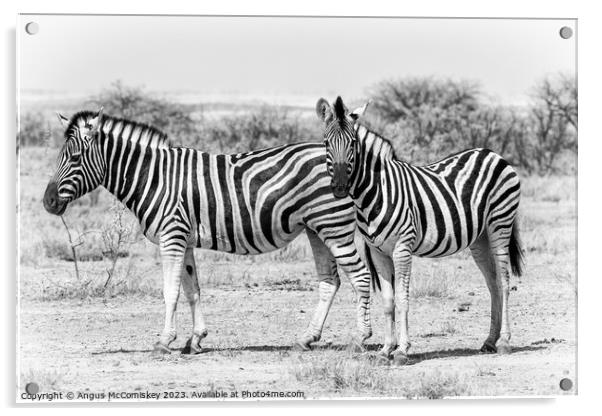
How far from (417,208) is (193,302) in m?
2.33

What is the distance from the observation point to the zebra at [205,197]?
11.2m

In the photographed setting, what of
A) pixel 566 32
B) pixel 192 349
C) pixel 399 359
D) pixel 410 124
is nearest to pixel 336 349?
pixel 399 359

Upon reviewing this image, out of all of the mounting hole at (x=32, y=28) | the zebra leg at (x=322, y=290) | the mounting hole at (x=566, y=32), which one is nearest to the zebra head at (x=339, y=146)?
the zebra leg at (x=322, y=290)

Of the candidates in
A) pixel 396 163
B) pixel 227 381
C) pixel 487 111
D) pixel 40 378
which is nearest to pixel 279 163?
pixel 396 163

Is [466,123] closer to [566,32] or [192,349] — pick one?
[566,32]

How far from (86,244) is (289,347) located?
470 cm

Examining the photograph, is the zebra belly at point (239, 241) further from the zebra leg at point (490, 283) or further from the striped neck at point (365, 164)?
the zebra leg at point (490, 283)

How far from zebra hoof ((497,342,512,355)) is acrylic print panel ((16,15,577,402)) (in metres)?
0.02

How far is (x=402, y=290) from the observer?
35.0 feet

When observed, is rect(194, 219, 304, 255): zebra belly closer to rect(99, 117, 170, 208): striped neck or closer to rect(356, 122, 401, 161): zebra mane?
rect(99, 117, 170, 208): striped neck

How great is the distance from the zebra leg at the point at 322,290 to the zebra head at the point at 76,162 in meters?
2.18

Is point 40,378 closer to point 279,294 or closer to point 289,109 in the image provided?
point 279,294

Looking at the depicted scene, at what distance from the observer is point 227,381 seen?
10.7m

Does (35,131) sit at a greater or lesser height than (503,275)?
greater
